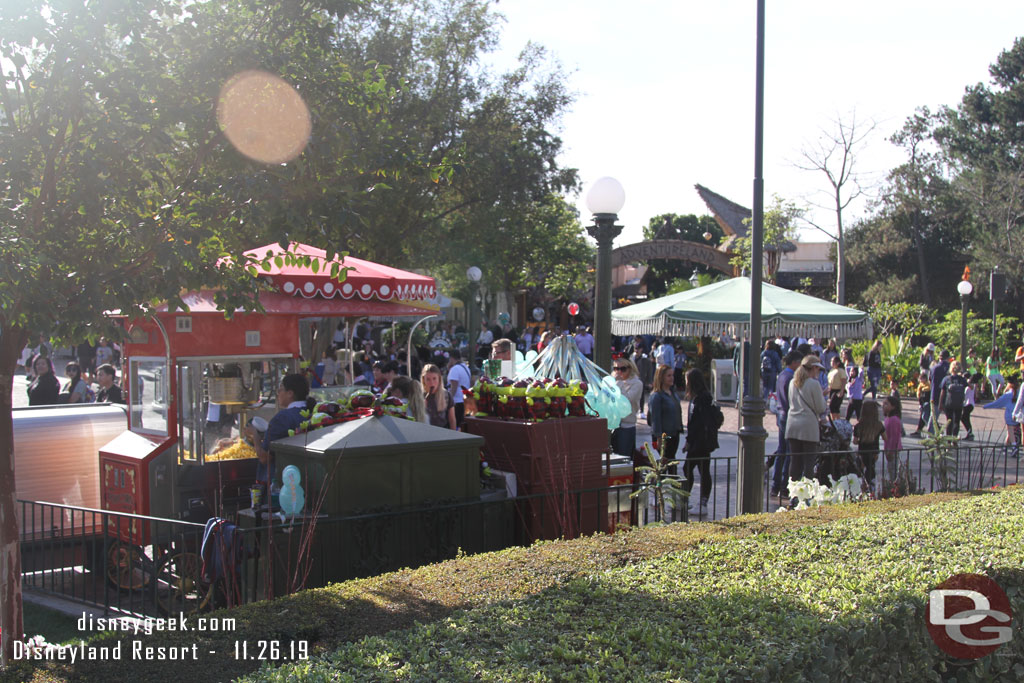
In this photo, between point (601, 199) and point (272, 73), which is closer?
point (272, 73)

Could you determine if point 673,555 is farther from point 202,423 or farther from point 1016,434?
point 1016,434

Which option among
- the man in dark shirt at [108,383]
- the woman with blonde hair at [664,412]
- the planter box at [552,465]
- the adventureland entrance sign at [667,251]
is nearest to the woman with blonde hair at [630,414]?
the woman with blonde hair at [664,412]

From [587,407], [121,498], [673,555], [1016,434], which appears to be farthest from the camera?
[1016,434]

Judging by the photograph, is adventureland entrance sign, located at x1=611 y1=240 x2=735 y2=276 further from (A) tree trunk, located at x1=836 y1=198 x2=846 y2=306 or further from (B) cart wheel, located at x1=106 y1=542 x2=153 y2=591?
(B) cart wheel, located at x1=106 y1=542 x2=153 y2=591

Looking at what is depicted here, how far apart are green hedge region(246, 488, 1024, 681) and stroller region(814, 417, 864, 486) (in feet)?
15.6

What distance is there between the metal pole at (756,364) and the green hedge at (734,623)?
8.73 ft

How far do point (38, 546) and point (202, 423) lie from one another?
1.81 meters

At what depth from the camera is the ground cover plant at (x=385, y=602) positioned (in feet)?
12.1

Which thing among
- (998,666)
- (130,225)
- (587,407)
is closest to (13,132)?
(130,225)

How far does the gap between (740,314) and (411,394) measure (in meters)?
5.32

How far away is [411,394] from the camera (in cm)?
909

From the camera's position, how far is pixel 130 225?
5027 millimetres

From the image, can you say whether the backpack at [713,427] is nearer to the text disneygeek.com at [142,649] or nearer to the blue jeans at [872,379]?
the text disneygeek.com at [142,649]

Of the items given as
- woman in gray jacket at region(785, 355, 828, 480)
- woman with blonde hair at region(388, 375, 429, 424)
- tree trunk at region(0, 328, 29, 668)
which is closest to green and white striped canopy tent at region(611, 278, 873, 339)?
woman in gray jacket at region(785, 355, 828, 480)
